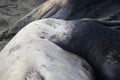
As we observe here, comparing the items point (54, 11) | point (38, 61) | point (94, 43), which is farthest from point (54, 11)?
point (38, 61)

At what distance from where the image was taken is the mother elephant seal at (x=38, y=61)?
7.48ft

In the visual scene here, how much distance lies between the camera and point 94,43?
2865 mm

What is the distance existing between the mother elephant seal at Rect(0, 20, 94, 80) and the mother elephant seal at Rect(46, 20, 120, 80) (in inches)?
3.1

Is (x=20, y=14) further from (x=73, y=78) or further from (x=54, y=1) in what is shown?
(x=73, y=78)

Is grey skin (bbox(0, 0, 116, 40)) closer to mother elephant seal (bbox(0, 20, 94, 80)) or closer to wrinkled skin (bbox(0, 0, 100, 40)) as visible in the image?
wrinkled skin (bbox(0, 0, 100, 40))

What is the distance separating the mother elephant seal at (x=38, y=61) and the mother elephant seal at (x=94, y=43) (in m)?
0.08

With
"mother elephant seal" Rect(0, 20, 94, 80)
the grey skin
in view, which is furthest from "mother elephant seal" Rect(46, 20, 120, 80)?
the grey skin

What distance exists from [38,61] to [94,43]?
64cm

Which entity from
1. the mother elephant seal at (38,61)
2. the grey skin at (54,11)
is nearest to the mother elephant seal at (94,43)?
the mother elephant seal at (38,61)

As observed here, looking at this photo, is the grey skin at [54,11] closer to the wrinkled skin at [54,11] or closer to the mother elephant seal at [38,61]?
the wrinkled skin at [54,11]

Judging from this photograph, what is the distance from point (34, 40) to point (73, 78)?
55cm

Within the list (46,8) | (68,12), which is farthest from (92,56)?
(46,8)

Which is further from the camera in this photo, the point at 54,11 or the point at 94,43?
the point at 54,11

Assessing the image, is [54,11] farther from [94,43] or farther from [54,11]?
[94,43]
